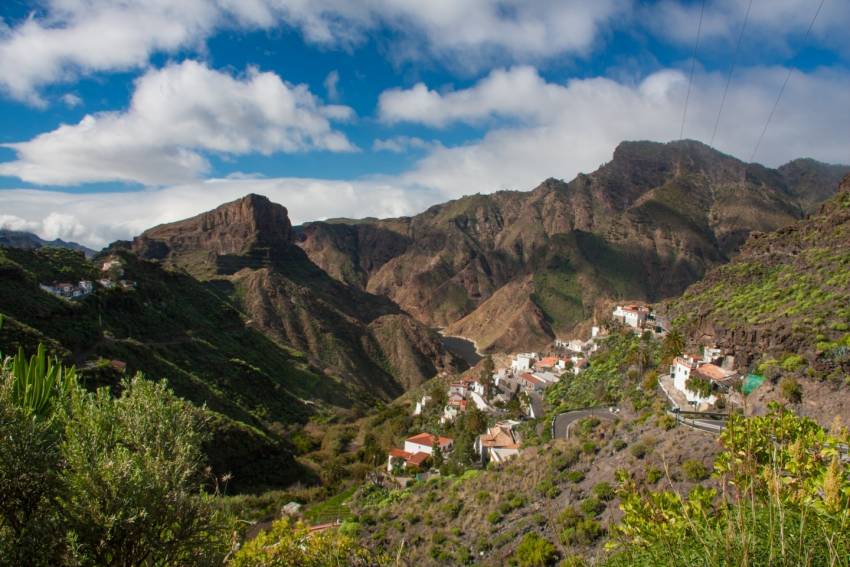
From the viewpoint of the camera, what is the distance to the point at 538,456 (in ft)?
81.1

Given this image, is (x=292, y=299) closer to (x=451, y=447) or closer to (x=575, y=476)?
(x=451, y=447)

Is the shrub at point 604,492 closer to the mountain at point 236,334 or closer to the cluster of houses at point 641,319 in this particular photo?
the mountain at point 236,334

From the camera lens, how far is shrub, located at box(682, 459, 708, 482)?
15195mm

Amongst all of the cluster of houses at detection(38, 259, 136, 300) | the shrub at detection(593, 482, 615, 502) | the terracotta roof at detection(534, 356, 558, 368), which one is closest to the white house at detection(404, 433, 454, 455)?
the terracotta roof at detection(534, 356, 558, 368)

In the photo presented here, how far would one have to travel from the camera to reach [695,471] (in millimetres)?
15258

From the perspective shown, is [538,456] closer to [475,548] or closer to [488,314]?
[475,548]

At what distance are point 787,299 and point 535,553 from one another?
3200cm

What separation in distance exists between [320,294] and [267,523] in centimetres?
10779

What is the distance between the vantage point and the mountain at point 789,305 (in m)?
23.7

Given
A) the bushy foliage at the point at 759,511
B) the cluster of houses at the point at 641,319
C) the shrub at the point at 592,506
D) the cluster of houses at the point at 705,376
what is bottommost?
the shrub at the point at 592,506

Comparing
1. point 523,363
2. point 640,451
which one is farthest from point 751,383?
point 523,363

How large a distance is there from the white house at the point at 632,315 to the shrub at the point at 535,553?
148ft

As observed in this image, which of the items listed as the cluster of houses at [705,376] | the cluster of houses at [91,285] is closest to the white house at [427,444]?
the cluster of houses at [705,376]

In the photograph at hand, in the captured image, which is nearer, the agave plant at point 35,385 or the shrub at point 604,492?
the agave plant at point 35,385
